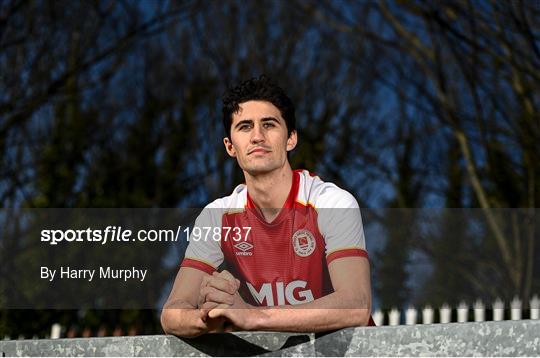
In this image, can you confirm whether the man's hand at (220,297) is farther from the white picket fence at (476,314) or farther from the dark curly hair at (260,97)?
the white picket fence at (476,314)

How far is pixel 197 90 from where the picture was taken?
32.2ft

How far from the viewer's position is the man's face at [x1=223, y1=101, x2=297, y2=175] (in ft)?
7.15

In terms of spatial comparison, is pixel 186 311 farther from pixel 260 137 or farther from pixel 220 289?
pixel 260 137

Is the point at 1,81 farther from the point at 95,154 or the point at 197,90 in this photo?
the point at 197,90

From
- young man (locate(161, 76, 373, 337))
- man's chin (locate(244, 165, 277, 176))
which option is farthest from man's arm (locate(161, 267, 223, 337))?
man's chin (locate(244, 165, 277, 176))

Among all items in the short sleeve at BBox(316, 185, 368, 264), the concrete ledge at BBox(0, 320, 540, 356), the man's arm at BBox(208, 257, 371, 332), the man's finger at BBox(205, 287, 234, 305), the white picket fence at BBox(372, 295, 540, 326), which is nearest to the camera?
the concrete ledge at BBox(0, 320, 540, 356)

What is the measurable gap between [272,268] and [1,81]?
6400 millimetres

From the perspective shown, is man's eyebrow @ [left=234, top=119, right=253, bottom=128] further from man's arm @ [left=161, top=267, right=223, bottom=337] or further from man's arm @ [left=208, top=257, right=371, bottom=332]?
man's arm @ [left=208, top=257, right=371, bottom=332]

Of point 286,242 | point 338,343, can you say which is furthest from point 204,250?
point 338,343

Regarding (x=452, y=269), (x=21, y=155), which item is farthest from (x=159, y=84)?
(x=452, y=269)

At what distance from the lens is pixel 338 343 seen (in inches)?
65.0

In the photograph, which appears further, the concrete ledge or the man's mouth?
the man's mouth

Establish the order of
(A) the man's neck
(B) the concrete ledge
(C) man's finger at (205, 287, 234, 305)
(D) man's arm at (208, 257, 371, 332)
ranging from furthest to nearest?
(A) the man's neck
(C) man's finger at (205, 287, 234, 305)
(D) man's arm at (208, 257, 371, 332)
(B) the concrete ledge

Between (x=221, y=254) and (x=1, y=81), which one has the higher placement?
(x=1, y=81)
